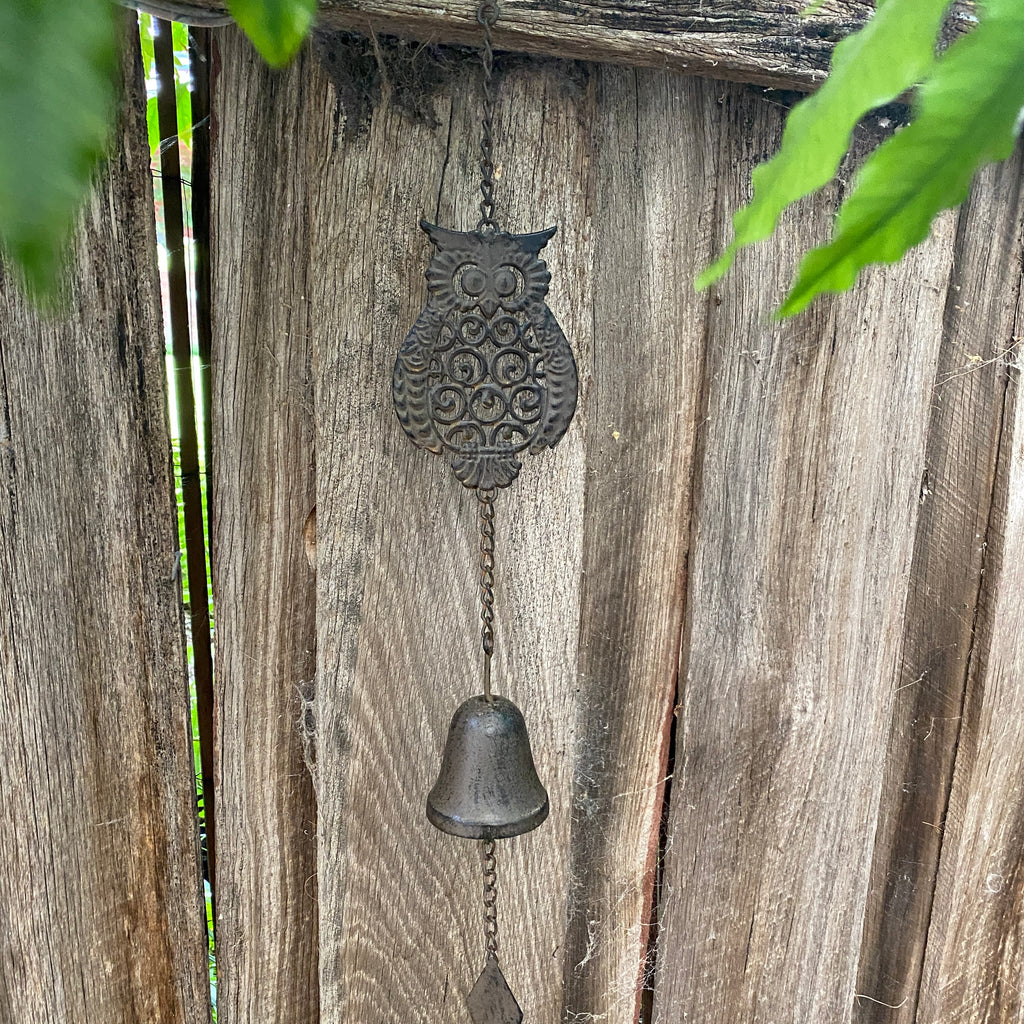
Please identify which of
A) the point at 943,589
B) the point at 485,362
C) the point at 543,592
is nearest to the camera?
the point at 485,362

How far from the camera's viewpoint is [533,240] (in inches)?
34.4

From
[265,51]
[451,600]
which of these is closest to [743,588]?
[451,600]

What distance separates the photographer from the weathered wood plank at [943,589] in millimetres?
1049

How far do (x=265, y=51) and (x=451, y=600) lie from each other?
0.83 m

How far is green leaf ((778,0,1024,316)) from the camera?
18cm

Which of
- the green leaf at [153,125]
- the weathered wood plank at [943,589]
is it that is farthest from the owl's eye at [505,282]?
the weathered wood plank at [943,589]

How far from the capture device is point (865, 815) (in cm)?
118

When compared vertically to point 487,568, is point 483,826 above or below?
below

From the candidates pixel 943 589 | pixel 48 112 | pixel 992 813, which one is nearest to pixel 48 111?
pixel 48 112

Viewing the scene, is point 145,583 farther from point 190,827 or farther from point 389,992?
point 389,992

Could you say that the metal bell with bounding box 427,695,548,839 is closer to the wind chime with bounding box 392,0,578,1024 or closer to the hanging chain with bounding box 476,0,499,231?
the wind chime with bounding box 392,0,578,1024

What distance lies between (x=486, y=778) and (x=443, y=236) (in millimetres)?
560

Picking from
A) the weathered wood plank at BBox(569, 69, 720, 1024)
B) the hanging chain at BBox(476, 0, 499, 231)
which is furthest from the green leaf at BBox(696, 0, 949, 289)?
the weathered wood plank at BBox(569, 69, 720, 1024)

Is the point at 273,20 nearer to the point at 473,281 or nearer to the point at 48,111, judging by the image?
the point at 48,111
